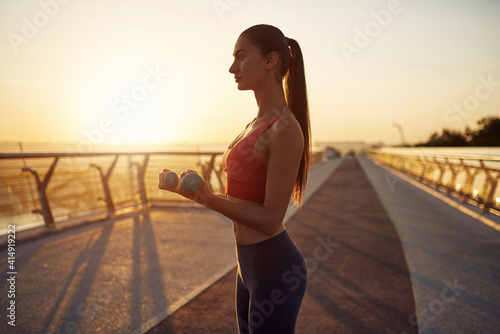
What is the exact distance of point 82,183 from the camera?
767 cm

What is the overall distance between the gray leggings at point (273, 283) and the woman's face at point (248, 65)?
65 cm

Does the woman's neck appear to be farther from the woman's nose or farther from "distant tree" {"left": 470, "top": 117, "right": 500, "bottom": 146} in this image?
"distant tree" {"left": 470, "top": 117, "right": 500, "bottom": 146}

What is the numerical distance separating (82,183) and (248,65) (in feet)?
24.2

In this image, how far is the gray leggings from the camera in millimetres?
1376

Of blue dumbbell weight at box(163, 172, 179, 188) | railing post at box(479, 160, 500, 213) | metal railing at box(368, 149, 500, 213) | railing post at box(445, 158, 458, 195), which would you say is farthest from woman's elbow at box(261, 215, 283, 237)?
railing post at box(445, 158, 458, 195)

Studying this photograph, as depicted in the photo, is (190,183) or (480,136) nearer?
(190,183)

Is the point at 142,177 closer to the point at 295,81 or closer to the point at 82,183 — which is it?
the point at 82,183

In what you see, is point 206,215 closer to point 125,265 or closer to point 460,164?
point 125,265

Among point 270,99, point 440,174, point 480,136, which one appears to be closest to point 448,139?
point 480,136

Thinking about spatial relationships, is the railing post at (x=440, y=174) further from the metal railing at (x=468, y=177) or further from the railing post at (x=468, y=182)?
the railing post at (x=468, y=182)

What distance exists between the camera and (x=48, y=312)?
335 centimetres

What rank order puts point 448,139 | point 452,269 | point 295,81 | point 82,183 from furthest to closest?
point 448,139
point 82,183
point 452,269
point 295,81

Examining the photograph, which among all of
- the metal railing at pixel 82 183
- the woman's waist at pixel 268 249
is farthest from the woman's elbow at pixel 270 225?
the metal railing at pixel 82 183

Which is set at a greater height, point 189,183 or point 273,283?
point 189,183
